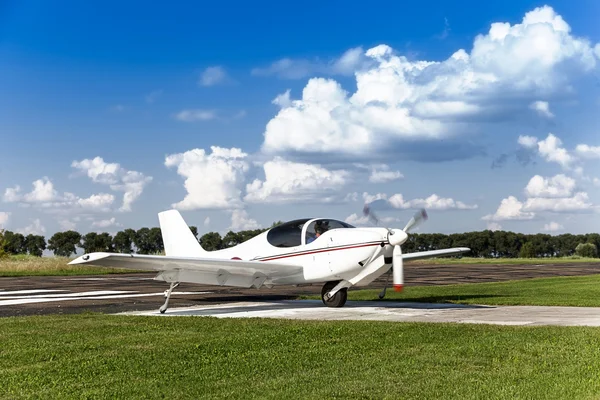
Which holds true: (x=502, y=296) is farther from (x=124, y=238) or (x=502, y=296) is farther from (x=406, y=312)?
(x=124, y=238)

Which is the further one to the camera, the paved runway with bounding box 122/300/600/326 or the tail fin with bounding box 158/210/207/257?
the tail fin with bounding box 158/210/207/257

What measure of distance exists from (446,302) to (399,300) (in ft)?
4.99

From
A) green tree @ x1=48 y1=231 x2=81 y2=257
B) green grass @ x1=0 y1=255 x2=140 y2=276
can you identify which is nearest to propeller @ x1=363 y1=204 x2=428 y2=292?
green grass @ x1=0 y1=255 x2=140 y2=276

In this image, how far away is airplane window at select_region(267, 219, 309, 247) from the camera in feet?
54.4

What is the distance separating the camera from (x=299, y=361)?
347 inches

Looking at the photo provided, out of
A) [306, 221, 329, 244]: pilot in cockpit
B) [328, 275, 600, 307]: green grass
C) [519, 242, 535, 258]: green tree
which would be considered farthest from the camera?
[519, 242, 535, 258]: green tree

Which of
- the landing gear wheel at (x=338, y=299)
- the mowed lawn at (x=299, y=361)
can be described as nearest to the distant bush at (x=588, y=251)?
the landing gear wheel at (x=338, y=299)

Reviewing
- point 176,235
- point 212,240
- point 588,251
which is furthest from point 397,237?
point 588,251

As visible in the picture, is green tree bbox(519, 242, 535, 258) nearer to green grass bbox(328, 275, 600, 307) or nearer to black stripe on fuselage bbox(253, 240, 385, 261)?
green grass bbox(328, 275, 600, 307)

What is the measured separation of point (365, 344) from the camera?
32.9 feet

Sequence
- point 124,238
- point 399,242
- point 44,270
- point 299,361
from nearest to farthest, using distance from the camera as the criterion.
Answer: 1. point 299,361
2. point 399,242
3. point 44,270
4. point 124,238

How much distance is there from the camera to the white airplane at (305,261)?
1548 cm

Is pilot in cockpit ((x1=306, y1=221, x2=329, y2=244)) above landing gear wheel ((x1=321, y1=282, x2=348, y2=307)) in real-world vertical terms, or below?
above

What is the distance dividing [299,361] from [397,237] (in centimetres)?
720
